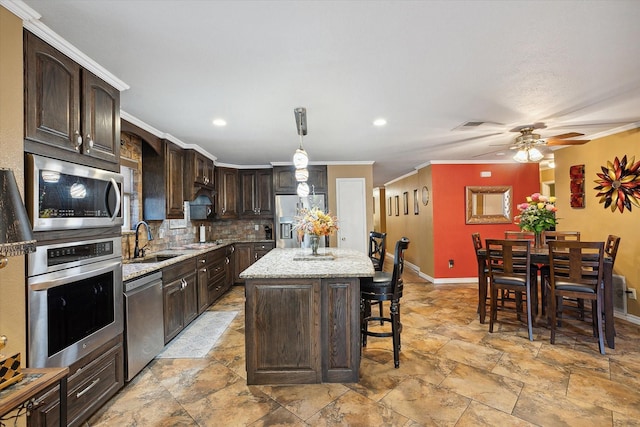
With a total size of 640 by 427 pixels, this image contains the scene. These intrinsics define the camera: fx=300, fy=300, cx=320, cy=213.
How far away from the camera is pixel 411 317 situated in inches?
156

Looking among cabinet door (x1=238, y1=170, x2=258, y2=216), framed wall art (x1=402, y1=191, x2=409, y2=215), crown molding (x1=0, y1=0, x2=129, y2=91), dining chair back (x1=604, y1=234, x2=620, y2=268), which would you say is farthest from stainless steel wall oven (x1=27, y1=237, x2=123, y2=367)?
framed wall art (x1=402, y1=191, x2=409, y2=215)

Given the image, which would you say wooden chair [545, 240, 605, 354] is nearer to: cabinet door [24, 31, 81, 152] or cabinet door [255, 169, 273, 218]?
cabinet door [24, 31, 81, 152]

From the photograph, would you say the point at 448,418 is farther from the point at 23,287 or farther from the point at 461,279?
the point at 461,279

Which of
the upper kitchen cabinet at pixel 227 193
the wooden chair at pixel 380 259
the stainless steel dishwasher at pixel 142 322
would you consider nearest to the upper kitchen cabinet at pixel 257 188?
the upper kitchen cabinet at pixel 227 193

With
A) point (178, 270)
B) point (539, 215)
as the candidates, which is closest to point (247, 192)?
point (178, 270)

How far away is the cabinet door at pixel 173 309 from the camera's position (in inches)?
121

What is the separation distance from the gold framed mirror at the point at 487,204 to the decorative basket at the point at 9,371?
615cm

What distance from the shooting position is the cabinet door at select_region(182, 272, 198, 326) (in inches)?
139

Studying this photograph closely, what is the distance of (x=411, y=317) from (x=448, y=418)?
2.02 m

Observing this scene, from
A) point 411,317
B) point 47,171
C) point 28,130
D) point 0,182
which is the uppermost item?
point 28,130

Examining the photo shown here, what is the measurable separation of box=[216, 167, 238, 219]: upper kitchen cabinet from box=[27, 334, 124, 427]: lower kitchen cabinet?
142 inches

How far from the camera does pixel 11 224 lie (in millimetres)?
1047

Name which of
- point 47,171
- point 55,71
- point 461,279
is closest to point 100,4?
point 55,71

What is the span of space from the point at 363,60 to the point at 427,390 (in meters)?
2.47
